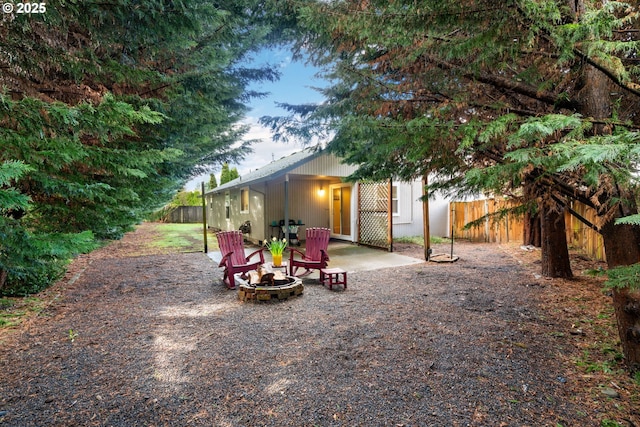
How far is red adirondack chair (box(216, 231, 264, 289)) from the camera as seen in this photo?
5898 millimetres

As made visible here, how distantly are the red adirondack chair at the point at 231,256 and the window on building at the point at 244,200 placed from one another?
654cm

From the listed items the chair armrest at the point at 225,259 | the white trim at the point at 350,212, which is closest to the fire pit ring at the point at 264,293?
the chair armrest at the point at 225,259

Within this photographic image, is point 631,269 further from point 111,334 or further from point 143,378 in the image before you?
point 111,334

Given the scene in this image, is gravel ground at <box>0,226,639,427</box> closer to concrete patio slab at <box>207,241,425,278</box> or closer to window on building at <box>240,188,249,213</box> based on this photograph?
concrete patio slab at <box>207,241,425,278</box>

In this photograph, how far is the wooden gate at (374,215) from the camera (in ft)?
34.0

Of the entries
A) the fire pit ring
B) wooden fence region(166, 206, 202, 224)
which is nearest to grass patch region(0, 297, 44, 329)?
the fire pit ring

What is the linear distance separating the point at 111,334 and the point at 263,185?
7.99m

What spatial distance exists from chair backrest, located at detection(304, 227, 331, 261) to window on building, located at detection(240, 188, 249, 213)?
6653mm

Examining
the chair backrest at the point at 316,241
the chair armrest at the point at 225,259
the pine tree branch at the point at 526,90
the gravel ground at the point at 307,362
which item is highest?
the pine tree branch at the point at 526,90

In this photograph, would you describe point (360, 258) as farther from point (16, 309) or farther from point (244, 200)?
point (16, 309)

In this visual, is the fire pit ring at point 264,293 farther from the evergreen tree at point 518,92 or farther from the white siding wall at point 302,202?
the white siding wall at point 302,202

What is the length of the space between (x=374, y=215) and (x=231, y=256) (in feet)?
19.4

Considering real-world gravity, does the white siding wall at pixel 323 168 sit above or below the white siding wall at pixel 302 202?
above

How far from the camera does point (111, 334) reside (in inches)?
147
